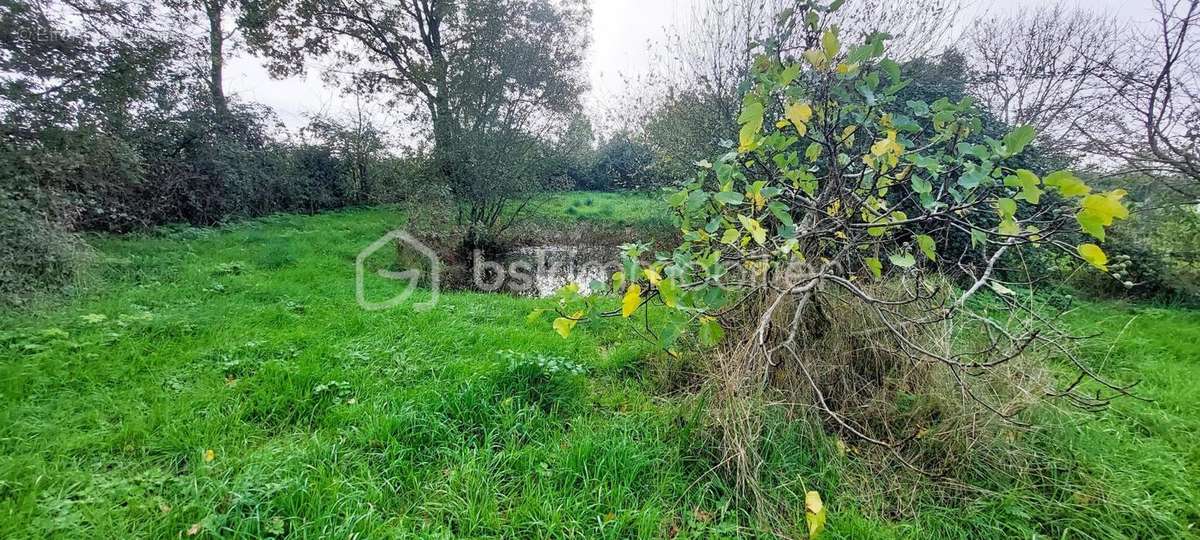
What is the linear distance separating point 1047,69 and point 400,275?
10761 mm

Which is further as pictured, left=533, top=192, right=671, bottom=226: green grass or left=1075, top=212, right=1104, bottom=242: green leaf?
left=533, top=192, right=671, bottom=226: green grass

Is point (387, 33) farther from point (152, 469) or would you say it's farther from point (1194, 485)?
point (1194, 485)

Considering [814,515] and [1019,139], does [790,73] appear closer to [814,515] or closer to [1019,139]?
[1019,139]

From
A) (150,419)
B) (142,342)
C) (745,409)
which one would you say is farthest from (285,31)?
(745,409)

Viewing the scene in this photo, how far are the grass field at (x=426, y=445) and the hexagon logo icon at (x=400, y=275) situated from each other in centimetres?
87

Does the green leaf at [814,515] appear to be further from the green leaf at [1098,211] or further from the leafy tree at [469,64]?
the leafy tree at [469,64]

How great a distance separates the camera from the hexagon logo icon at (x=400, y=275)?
4.19 metres

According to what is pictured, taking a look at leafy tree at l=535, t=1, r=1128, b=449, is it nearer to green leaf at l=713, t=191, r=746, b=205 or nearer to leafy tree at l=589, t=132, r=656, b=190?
green leaf at l=713, t=191, r=746, b=205

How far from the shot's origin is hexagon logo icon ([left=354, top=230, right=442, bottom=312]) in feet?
13.7

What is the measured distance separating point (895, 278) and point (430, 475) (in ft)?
9.93

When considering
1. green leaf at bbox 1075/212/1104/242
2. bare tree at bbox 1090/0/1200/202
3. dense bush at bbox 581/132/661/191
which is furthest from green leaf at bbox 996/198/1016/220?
dense bush at bbox 581/132/661/191

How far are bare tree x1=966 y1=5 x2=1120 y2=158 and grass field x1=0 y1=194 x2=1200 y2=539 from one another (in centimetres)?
345

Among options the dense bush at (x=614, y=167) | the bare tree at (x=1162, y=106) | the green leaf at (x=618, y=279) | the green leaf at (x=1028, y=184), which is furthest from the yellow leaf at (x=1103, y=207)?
the dense bush at (x=614, y=167)

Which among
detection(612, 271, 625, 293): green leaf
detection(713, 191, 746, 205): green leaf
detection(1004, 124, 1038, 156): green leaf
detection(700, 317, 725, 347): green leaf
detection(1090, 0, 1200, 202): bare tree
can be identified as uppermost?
detection(1090, 0, 1200, 202): bare tree
